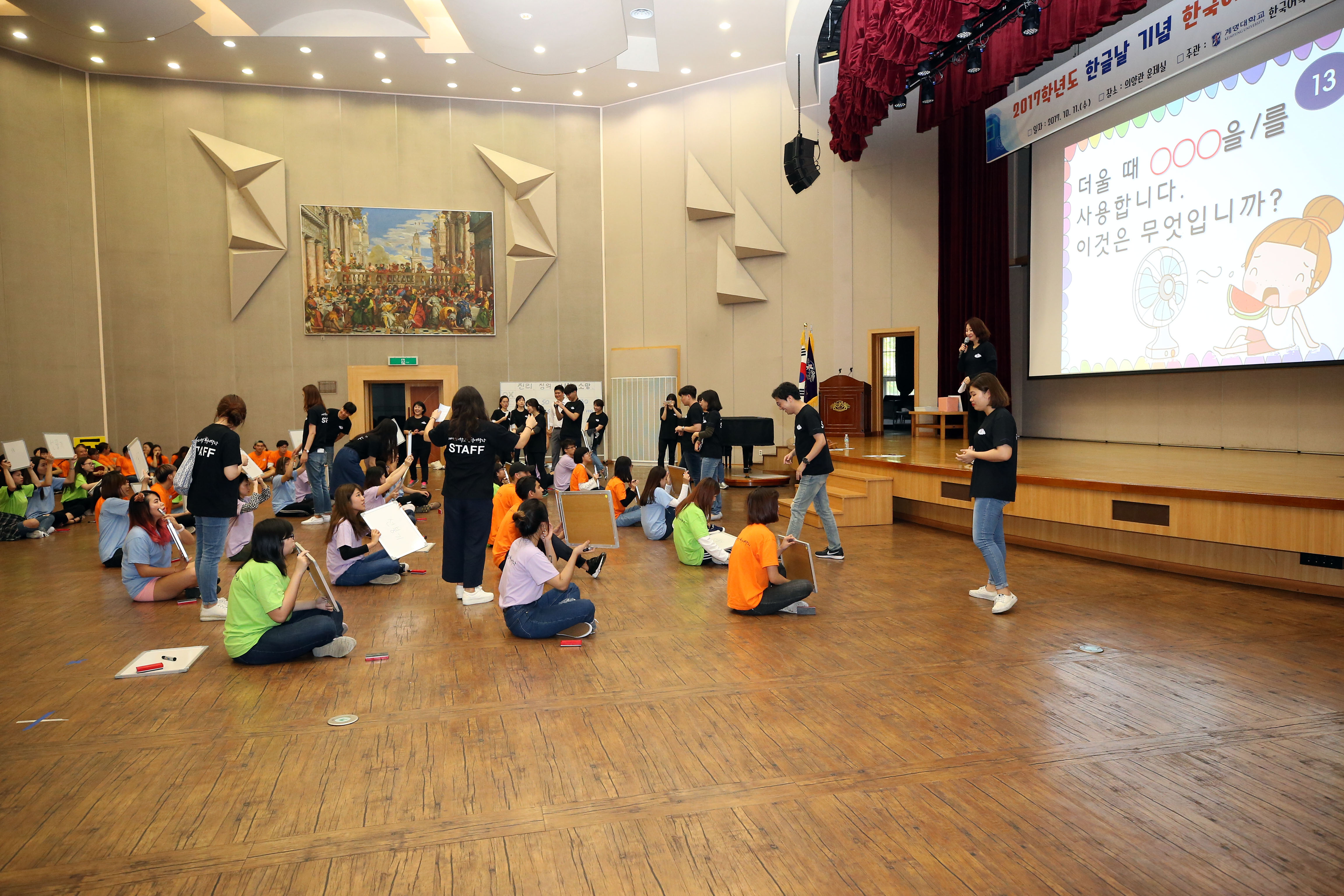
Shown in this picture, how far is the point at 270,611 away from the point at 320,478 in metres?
5.90

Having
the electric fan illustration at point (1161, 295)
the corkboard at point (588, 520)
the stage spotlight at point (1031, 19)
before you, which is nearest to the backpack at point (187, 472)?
the corkboard at point (588, 520)

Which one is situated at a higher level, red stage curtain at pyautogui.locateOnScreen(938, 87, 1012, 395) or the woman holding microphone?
red stage curtain at pyautogui.locateOnScreen(938, 87, 1012, 395)

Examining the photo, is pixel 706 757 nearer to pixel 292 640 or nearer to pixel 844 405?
pixel 292 640

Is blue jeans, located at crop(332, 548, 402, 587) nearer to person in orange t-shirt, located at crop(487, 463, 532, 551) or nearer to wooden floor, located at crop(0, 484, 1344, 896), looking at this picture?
person in orange t-shirt, located at crop(487, 463, 532, 551)

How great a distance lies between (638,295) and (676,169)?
102 inches

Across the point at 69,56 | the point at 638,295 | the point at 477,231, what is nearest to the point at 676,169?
the point at 638,295

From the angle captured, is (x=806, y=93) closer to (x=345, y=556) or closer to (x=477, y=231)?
(x=477, y=231)

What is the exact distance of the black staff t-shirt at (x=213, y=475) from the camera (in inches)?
194

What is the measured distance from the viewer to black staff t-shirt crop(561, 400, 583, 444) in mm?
12062

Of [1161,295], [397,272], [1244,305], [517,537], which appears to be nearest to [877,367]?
[1161,295]

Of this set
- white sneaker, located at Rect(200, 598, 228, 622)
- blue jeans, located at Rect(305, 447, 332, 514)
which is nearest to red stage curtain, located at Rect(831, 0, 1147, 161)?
white sneaker, located at Rect(200, 598, 228, 622)

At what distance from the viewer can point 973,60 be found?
8461 millimetres

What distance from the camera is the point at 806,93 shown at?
13570mm

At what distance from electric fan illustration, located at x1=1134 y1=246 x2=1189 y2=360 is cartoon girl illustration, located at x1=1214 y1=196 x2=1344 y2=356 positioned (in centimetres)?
62
